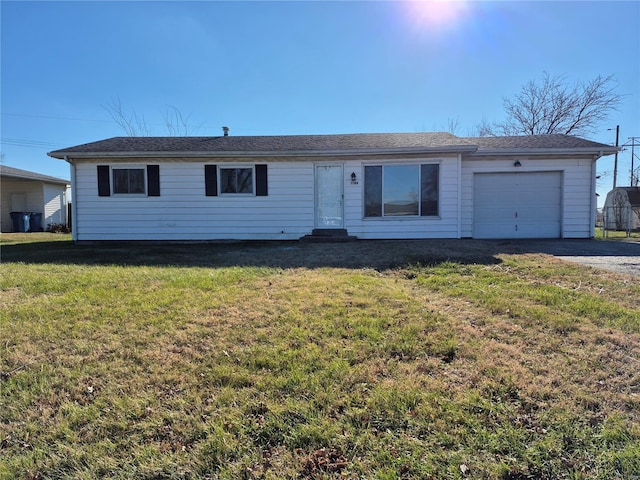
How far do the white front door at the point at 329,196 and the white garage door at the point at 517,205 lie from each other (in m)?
4.07

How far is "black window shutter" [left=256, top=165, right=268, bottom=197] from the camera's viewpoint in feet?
34.0

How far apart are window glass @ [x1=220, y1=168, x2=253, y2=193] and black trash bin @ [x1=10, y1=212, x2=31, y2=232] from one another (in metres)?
13.6

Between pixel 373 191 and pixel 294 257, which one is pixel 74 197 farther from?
pixel 373 191

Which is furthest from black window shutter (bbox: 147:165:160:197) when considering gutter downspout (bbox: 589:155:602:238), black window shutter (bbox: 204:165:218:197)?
gutter downspout (bbox: 589:155:602:238)

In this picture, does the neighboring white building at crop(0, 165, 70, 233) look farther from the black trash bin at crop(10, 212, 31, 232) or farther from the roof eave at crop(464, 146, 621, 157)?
the roof eave at crop(464, 146, 621, 157)

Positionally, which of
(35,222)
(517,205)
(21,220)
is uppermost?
(517,205)

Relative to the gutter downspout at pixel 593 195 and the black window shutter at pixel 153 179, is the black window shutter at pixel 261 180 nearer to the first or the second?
the black window shutter at pixel 153 179

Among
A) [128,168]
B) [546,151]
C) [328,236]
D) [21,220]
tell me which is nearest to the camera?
[546,151]

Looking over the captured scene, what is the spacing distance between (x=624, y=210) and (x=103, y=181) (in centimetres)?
2373

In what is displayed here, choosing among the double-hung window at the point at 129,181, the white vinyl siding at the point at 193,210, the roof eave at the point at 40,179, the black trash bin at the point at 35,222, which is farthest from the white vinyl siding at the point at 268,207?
the black trash bin at the point at 35,222

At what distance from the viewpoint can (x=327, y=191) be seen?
10.4 metres

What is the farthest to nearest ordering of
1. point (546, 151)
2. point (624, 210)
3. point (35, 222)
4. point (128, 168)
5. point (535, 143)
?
point (624, 210)
point (35, 222)
point (535, 143)
point (128, 168)
point (546, 151)

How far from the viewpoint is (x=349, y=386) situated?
243 centimetres

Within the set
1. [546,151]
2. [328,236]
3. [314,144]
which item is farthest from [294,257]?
[546,151]
